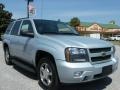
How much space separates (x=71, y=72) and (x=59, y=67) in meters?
0.32

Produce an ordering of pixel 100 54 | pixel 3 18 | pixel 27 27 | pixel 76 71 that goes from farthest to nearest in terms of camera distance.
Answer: pixel 3 18 < pixel 27 27 < pixel 100 54 < pixel 76 71

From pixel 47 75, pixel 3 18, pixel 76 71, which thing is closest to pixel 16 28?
pixel 47 75

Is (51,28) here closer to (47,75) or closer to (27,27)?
(27,27)

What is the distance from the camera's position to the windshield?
7.40 m

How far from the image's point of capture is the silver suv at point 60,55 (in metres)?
5.84

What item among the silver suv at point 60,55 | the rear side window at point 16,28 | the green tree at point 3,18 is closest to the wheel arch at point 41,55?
the silver suv at point 60,55

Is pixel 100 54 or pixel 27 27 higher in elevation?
pixel 27 27

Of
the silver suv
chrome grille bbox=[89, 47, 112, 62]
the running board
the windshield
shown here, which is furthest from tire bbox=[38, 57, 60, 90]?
the windshield

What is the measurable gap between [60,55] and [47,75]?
81 centimetres

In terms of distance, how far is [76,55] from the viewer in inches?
231

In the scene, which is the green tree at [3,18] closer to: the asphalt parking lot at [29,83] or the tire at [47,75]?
the asphalt parking lot at [29,83]

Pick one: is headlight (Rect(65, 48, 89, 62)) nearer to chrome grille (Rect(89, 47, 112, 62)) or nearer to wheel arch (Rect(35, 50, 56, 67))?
chrome grille (Rect(89, 47, 112, 62))

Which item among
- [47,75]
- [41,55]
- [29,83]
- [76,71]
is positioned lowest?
[29,83]

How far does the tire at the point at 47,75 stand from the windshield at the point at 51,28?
1.04 meters
